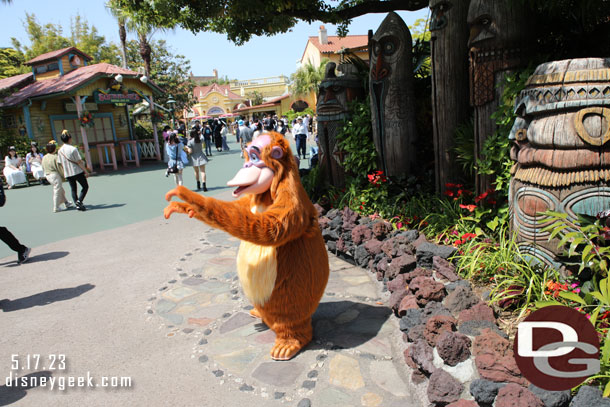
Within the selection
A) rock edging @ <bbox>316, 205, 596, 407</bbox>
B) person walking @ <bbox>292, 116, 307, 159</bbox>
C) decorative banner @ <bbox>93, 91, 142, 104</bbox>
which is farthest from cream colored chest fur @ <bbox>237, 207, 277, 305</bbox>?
decorative banner @ <bbox>93, 91, 142, 104</bbox>

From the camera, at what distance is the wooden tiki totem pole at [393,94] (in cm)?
512

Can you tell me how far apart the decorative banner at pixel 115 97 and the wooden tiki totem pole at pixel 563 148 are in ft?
46.1

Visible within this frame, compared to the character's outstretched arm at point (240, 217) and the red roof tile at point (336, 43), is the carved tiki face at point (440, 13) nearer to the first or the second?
the character's outstretched arm at point (240, 217)

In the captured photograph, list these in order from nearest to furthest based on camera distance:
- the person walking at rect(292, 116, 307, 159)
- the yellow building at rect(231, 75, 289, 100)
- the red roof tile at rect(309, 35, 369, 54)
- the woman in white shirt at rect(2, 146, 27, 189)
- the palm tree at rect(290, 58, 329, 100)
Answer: the woman in white shirt at rect(2, 146, 27, 189)
the person walking at rect(292, 116, 307, 159)
the palm tree at rect(290, 58, 329, 100)
the red roof tile at rect(309, 35, 369, 54)
the yellow building at rect(231, 75, 289, 100)

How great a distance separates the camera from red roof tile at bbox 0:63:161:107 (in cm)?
1320

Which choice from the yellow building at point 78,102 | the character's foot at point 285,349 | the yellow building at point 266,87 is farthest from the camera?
A: the yellow building at point 266,87

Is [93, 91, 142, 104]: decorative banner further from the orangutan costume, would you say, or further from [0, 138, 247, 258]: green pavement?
the orangutan costume

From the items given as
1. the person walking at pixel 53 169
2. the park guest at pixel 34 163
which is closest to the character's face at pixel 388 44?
the person walking at pixel 53 169

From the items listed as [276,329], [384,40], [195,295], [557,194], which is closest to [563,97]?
[557,194]

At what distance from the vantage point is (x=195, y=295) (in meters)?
4.25

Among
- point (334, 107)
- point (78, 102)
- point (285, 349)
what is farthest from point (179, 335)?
point (78, 102)

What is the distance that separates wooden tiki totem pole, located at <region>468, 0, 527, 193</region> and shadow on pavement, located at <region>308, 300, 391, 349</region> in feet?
5.48

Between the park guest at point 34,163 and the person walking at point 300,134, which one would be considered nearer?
the park guest at point 34,163

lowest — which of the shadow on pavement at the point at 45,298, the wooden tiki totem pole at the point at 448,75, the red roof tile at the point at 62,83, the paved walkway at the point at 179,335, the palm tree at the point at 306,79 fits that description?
the paved walkway at the point at 179,335
